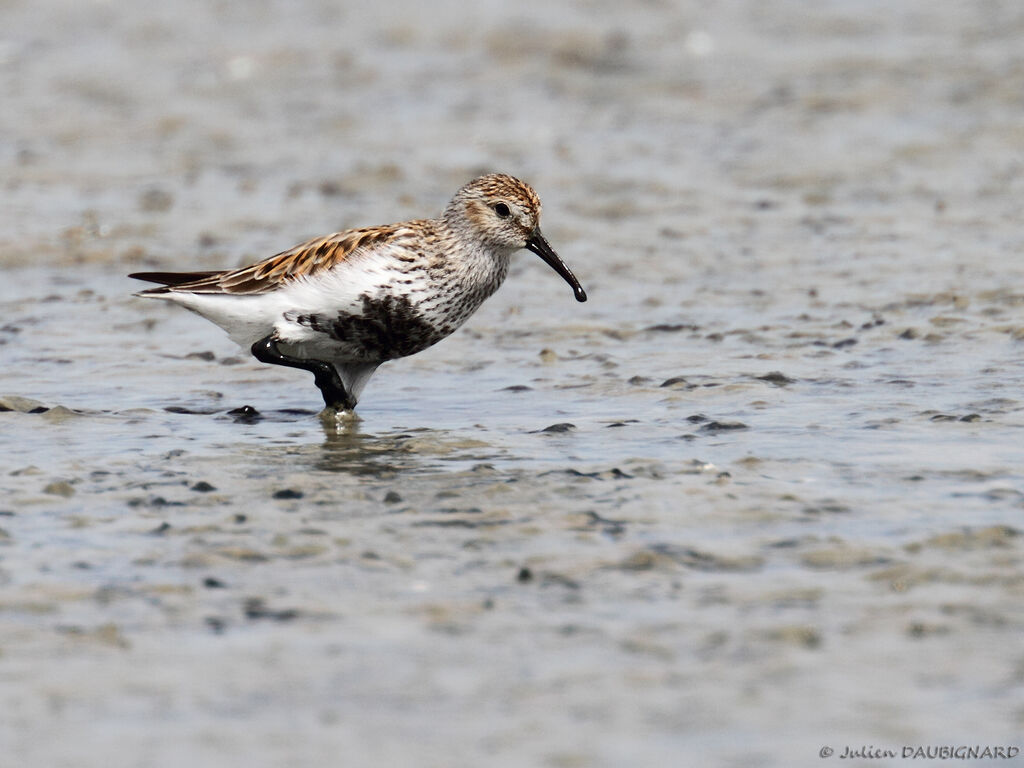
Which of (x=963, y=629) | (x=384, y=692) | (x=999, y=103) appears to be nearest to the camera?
(x=384, y=692)

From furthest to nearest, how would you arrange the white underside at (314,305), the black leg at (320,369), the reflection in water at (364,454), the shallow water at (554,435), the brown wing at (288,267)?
the black leg at (320,369) → the brown wing at (288,267) → the white underside at (314,305) → the reflection in water at (364,454) → the shallow water at (554,435)

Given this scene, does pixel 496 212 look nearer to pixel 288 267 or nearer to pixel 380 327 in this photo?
pixel 380 327

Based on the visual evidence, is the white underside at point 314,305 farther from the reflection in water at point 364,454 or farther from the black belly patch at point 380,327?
the reflection in water at point 364,454

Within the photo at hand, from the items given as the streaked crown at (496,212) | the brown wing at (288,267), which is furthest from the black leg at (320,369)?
the streaked crown at (496,212)

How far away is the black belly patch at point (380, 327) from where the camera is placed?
1002cm

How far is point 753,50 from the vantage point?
23344mm

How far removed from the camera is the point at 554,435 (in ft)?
31.9

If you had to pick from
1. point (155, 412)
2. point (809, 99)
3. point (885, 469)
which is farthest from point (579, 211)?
point (885, 469)

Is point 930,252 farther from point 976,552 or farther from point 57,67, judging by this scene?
point 57,67

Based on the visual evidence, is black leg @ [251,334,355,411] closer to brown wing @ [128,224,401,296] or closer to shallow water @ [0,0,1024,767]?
shallow water @ [0,0,1024,767]

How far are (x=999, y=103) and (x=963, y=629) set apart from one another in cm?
1446

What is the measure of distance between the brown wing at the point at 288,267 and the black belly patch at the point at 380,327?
0.28 meters

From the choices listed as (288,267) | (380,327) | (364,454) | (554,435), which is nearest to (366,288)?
(380,327)

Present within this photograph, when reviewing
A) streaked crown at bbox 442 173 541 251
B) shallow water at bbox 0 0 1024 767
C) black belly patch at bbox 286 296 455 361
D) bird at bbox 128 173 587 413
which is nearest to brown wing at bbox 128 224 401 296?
bird at bbox 128 173 587 413
